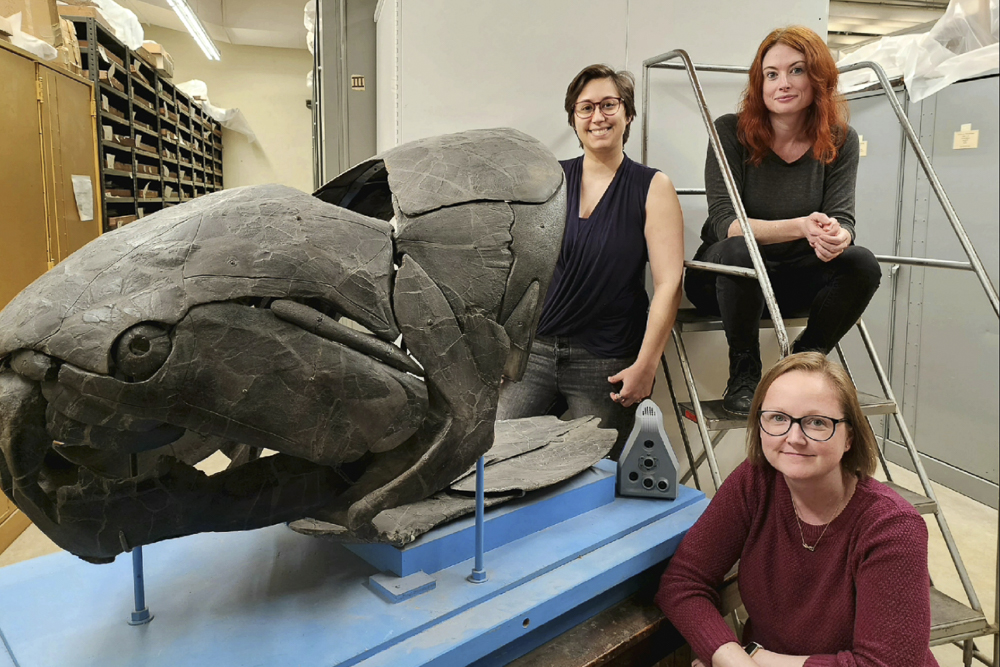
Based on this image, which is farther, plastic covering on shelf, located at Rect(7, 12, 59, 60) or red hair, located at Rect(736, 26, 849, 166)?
plastic covering on shelf, located at Rect(7, 12, 59, 60)

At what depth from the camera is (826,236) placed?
6.04 ft

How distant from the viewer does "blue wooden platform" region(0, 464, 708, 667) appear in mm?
1093


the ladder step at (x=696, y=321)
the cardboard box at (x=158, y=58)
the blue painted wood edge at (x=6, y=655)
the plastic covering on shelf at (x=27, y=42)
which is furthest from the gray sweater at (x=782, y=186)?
the cardboard box at (x=158, y=58)

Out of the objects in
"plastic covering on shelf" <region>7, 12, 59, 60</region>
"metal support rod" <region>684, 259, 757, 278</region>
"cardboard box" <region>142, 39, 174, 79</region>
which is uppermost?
"cardboard box" <region>142, 39, 174, 79</region>

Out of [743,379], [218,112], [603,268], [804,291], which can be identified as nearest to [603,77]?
[603,268]

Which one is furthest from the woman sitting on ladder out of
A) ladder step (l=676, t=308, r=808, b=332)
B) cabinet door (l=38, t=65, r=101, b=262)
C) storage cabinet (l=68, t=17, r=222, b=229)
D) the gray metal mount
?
storage cabinet (l=68, t=17, r=222, b=229)

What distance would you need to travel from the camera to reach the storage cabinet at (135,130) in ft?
13.8

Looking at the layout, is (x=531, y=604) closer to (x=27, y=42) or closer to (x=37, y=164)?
(x=37, y=164)

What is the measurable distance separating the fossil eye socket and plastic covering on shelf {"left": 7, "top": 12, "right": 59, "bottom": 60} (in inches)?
106

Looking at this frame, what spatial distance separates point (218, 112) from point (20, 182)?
5.54m

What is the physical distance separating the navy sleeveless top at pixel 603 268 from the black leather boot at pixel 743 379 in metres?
0.34

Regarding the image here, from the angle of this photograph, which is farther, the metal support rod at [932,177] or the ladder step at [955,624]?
the ladder step at [955,624]

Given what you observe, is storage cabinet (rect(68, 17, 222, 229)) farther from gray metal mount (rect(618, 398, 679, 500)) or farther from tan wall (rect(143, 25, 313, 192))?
gray metal mount (rect(618, 398, 679, 500))

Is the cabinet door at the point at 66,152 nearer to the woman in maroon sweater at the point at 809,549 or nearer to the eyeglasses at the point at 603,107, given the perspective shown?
the eyeglasses at the point at 603,107
